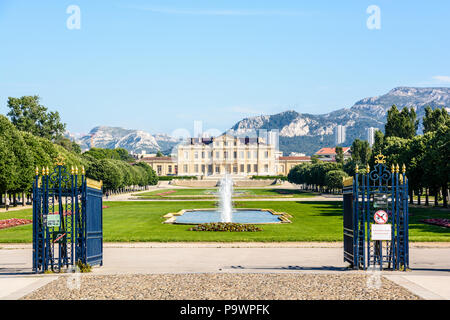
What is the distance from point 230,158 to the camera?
160 metres

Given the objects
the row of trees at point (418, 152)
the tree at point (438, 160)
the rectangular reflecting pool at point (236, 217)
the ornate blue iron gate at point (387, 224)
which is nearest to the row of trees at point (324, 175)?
the row of trees at point (418, 152)

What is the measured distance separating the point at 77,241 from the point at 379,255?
→ 7.43 meters

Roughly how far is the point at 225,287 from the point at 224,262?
4191 mm

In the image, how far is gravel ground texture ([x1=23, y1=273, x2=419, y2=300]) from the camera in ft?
32.0

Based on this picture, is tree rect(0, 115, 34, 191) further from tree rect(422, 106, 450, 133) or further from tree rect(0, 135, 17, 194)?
tree rect(422, 106, 450, 133)

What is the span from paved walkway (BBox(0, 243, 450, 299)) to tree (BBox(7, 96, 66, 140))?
63.6 meters

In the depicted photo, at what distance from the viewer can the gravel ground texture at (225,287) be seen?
977cm

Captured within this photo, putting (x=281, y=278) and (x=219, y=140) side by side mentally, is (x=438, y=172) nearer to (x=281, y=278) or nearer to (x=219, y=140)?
(x=281, y=278)

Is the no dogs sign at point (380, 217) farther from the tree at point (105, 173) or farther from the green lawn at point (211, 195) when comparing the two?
the tree at point (105, 173)

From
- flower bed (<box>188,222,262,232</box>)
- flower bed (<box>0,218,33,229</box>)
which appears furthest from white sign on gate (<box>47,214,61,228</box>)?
flower bed (<box>0,218,33,229</box>)

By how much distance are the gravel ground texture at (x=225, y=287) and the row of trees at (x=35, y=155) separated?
350cm

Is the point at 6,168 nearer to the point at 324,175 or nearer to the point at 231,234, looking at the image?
the point at 231,234

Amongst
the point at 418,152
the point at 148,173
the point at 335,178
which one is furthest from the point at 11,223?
the point at 148,173
